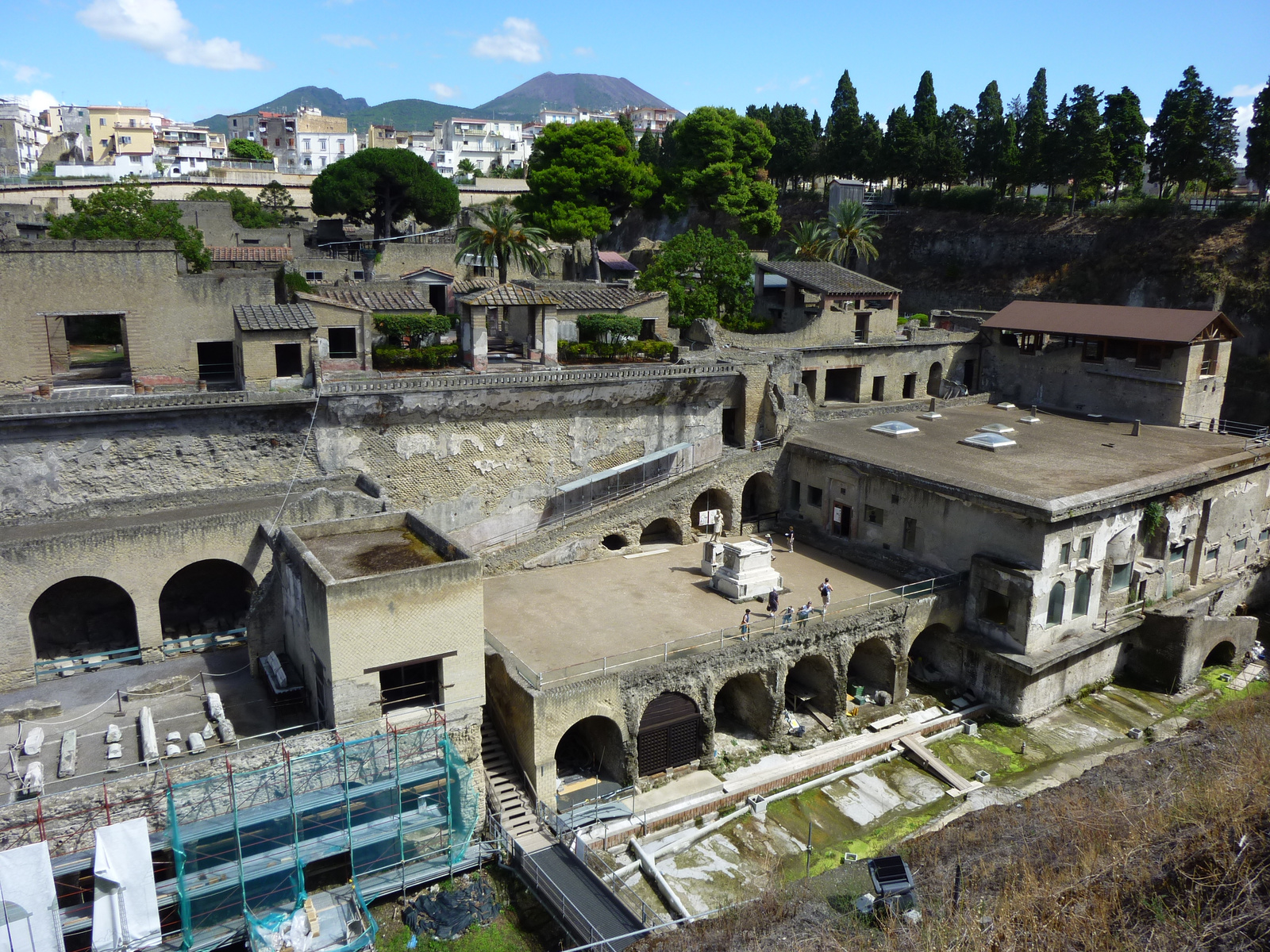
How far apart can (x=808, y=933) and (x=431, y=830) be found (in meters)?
10.7

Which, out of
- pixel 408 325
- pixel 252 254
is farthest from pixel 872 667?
pixel 252 254

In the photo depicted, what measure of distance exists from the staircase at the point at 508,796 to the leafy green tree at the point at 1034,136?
5743 centimetres

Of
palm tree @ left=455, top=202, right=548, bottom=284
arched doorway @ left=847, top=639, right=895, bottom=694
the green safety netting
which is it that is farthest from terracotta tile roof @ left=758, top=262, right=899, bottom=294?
the green safety netting

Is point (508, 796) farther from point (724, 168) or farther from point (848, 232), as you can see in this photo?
point (724, 168)

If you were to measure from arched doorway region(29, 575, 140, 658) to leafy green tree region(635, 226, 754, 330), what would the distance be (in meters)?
26.3

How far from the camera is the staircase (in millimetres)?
22703

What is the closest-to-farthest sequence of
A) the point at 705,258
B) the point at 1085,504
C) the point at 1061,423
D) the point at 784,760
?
1. the point at 784,760
2. the point at 1085,504
3. the point at 1061,423
4. the point at 705,258

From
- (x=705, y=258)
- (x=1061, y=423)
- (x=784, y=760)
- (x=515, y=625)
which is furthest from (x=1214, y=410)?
(x=515, y=625)

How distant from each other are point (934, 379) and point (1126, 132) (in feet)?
94.5

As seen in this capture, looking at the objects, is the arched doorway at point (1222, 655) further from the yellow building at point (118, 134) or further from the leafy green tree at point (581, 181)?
the yellow building at point (118, 134)

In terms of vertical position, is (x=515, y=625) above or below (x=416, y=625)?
below

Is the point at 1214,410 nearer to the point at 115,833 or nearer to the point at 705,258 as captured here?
the point at 705,258

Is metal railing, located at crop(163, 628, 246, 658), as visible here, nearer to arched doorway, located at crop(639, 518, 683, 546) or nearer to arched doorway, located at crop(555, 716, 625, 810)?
arched doorway, located at crop(555, 716, 625, 810)

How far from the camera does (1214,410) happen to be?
141ft
